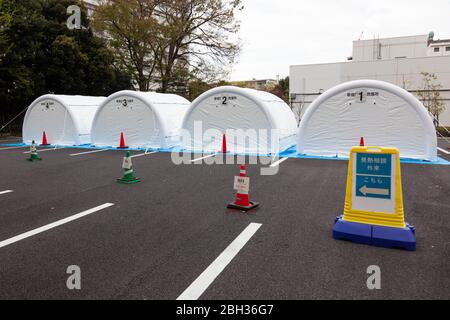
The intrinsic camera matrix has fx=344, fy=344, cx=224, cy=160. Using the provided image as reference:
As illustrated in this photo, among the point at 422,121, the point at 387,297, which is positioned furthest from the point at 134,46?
the point at 387,297

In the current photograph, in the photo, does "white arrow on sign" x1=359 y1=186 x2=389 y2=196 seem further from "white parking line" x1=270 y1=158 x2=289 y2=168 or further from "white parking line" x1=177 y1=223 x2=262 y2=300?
"white parking line" x1=270 y1=158 x2=289 y2=168

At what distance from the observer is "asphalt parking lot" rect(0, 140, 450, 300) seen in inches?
134

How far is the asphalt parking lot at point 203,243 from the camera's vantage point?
11.1 ft

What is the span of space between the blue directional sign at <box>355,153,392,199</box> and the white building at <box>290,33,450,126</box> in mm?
32220

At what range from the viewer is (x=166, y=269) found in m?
3.78

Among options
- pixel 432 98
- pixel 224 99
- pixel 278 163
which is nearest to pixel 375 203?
pixel 278 163

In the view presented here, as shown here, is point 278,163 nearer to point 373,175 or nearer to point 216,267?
point 373,175

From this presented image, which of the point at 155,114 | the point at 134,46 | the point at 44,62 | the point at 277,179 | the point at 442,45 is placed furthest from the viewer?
the point at 442,45

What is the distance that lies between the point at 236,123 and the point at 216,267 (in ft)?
33.1

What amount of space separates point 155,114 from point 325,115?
22.7ft

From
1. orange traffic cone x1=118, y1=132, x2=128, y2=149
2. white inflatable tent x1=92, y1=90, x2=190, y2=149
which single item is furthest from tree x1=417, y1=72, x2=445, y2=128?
orange traffic cone x1=118, y1=132, x2=128, y2=149

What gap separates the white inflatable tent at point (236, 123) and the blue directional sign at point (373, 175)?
8117mm

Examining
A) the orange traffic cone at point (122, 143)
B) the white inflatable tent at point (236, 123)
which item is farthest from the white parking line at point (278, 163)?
the orange traffic cone at point (122, 143)
